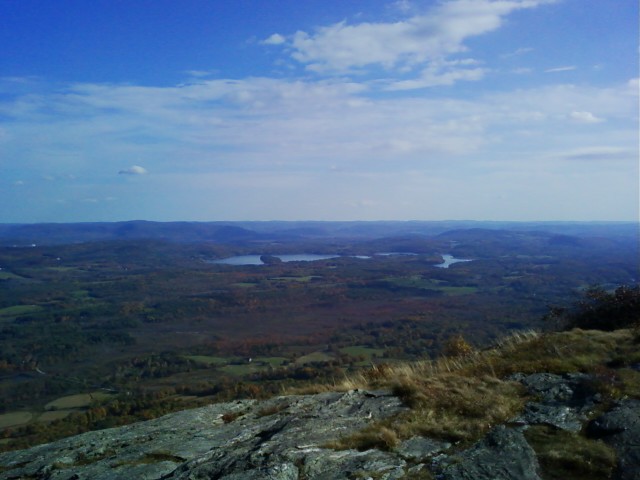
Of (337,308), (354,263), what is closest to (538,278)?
(337,308)

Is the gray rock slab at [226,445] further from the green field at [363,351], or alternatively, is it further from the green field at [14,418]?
the green field at [363,351]

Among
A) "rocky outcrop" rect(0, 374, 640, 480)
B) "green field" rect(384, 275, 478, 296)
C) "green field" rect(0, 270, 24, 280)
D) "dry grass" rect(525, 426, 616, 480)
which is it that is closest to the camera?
"dry grass" rect(525, 426, 616, 480)

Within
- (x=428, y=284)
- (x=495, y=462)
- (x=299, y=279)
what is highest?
(x=495, y=462)

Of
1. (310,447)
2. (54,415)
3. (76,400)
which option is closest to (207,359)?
(76,400)

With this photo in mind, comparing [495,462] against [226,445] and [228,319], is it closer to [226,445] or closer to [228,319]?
[226,445]

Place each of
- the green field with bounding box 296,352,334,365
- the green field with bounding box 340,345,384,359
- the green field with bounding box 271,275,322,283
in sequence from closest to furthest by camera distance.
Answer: the green field with bounding box 296,352,334,365
the green field with bounding box 340,345,384,359
the green field with bounding box 271,275,322,283

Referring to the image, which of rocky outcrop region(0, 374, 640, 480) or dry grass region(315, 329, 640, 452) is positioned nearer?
rocky outcrop region(0, 374, 640, 480)

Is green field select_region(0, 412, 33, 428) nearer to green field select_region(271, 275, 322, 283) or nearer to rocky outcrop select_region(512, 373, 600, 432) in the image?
rocky outcrop select_region(512, 373, 600, 432)

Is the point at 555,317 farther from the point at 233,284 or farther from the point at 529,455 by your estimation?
the point at 233,284

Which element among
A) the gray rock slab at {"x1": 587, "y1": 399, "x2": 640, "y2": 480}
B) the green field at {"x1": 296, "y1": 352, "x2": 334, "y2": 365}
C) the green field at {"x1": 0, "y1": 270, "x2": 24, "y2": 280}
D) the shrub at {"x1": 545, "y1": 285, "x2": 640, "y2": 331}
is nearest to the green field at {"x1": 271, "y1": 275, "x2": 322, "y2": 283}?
the green field at {"x1": 296, "y1": 352, "x2": 334, "y2": 365}
